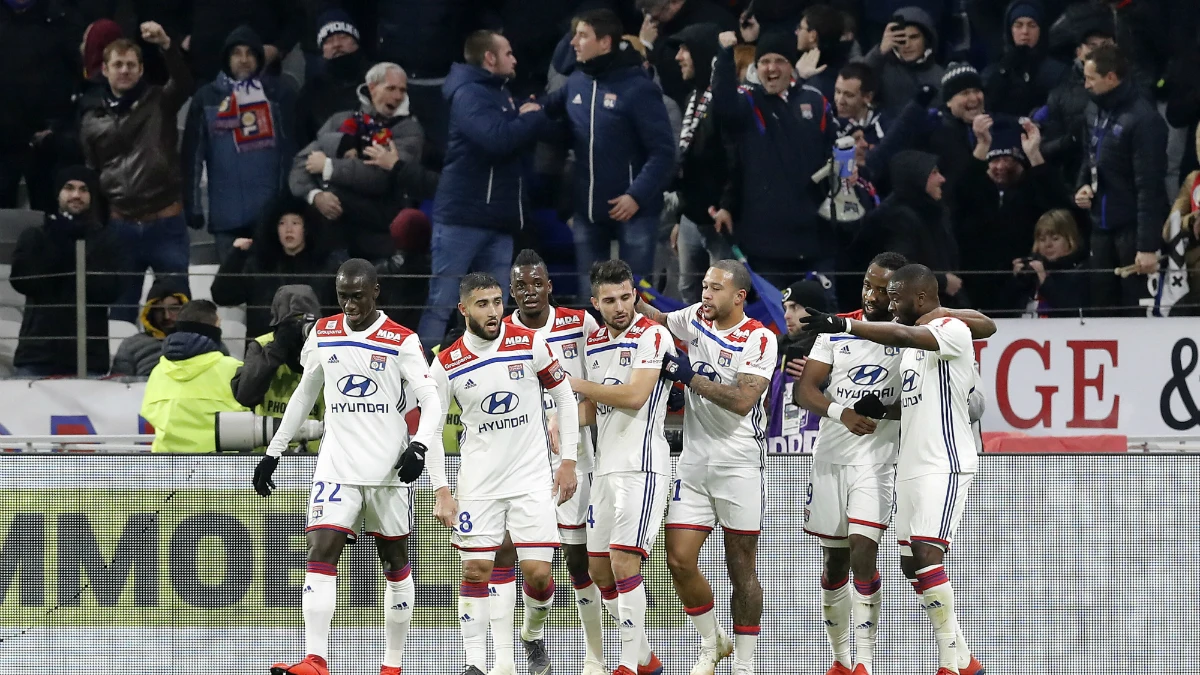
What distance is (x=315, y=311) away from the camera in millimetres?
9781

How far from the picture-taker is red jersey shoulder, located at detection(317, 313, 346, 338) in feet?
27.6

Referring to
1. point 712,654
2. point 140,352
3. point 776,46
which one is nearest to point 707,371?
point 712,654

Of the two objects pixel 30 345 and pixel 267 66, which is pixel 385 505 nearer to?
pixel 30 345

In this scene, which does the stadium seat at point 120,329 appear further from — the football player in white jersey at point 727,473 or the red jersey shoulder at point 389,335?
the football player in white jersey at point 727,473

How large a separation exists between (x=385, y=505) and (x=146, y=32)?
6849mm

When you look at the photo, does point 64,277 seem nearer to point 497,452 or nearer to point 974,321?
point 497,452

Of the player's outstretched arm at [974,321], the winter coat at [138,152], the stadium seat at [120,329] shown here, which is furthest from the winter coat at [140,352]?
the player's outstretched arm at [974,321]

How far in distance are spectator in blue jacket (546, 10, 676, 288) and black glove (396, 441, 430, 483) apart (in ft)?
15.3

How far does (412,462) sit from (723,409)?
1847mm

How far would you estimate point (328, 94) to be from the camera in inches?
524

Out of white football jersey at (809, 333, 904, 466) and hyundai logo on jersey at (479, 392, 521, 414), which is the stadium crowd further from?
hyundai logo on jersey at (479, 392, 521, 414)

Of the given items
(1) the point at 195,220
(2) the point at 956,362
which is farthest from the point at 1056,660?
(1) the point at 195,220

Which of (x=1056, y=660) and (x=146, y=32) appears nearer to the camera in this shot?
(x=1056, y=660)

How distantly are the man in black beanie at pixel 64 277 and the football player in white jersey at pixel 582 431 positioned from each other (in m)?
5.12
